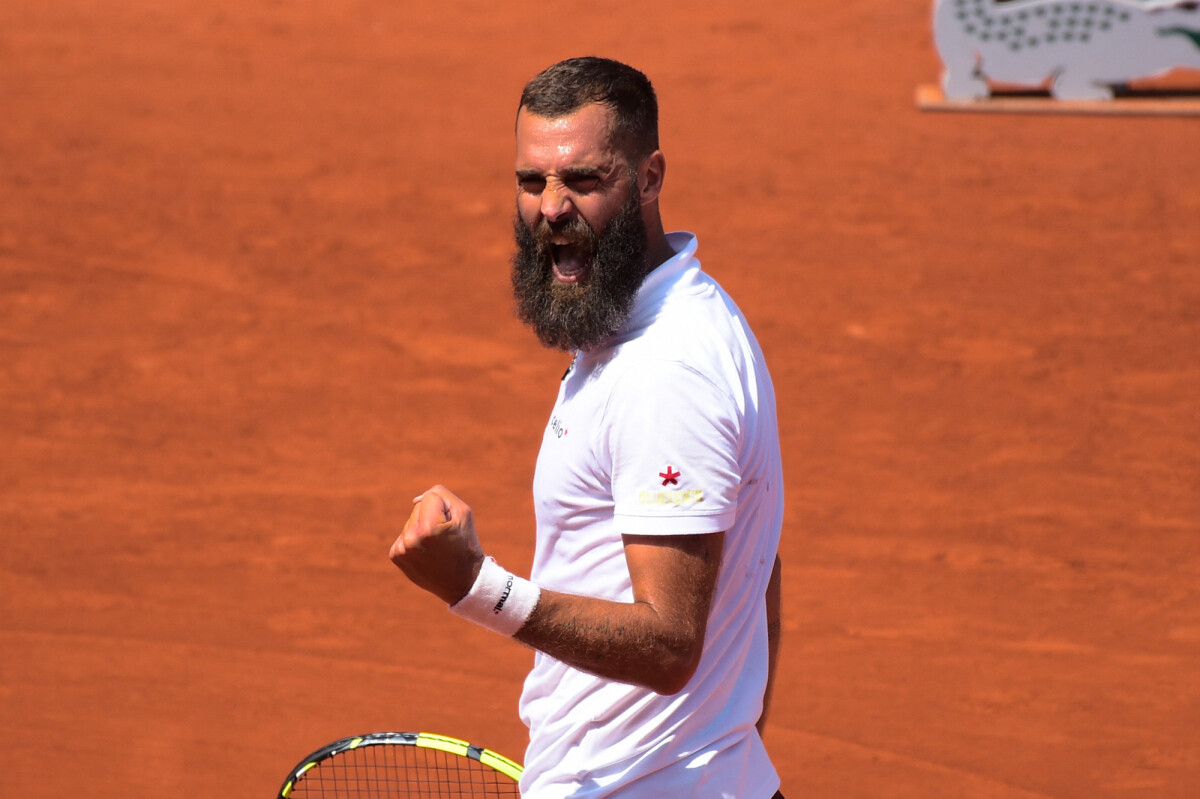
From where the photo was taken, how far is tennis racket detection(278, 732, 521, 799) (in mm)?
3875

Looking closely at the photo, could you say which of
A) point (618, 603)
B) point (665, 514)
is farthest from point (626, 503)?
point (618, 603)

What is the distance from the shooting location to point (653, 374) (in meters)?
2.49

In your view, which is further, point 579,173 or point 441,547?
point 579,173

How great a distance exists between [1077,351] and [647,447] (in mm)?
7623

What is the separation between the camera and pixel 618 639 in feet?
7.72

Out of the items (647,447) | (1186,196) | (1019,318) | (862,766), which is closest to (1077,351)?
(1019,318)

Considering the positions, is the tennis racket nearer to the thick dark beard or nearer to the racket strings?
the racket strings

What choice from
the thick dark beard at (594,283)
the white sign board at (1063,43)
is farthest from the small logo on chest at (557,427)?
the white sign board at (1063,43)

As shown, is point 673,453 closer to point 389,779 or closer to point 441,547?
point 441,547

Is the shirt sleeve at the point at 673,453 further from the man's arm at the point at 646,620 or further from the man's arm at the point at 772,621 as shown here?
the man's arm at the point at 772,621

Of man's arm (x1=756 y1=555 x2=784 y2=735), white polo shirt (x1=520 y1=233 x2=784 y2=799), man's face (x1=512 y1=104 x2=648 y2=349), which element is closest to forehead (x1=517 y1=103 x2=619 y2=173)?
man's face (x1=512 y1=104 x2=648 y2=349)

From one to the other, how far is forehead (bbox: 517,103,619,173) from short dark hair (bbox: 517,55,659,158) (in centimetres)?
2

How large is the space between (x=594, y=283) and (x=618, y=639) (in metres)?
0.76

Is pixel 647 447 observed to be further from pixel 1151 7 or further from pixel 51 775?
pixel 1151 7
